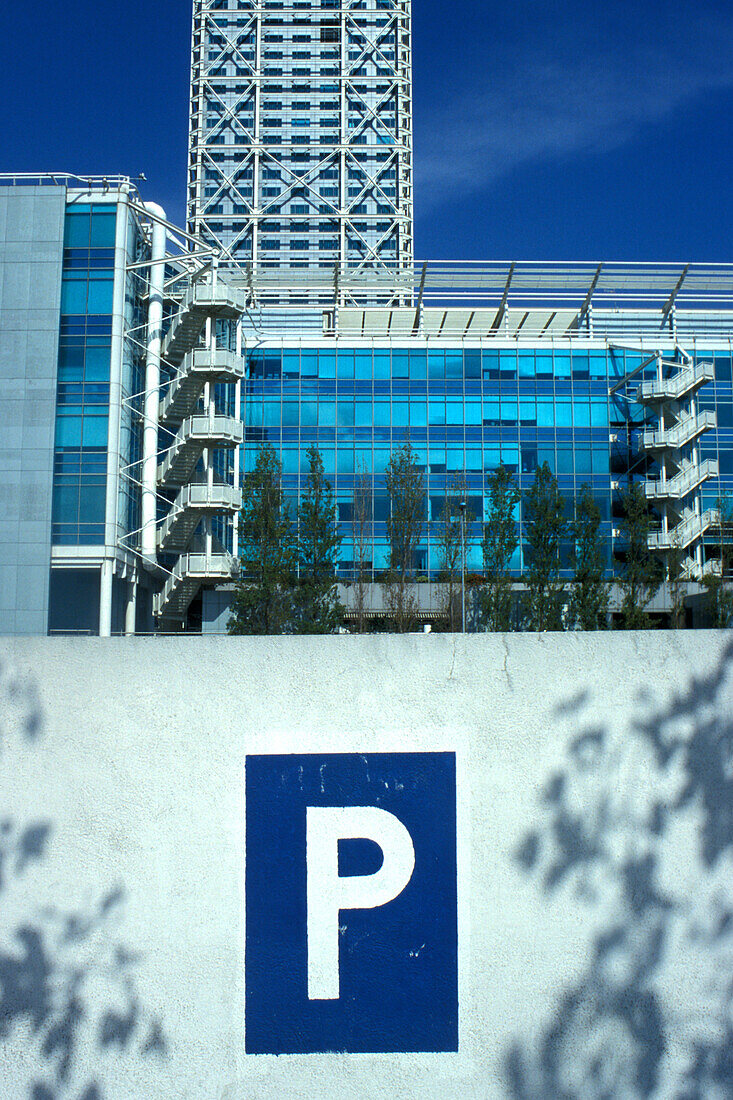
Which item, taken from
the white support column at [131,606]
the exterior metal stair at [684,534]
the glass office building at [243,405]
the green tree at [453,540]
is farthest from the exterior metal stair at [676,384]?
the white support column at [131,606]

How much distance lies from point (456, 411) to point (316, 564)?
504 inches

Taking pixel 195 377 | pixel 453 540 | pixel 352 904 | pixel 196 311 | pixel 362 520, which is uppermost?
pixel 196 311

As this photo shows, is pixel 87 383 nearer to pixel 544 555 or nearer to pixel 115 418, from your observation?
pixel 115 418

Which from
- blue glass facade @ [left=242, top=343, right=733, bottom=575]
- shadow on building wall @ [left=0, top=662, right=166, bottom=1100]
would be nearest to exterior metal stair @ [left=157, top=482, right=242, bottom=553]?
blue glass facade @ [left=242, top=343, right=733, bottom=575]

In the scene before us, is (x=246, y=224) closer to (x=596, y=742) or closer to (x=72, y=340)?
(x=72, y=340)

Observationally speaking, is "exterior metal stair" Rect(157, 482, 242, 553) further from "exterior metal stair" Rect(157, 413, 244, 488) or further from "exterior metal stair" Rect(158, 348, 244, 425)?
"exterior metal stair" Rect(158, 348, 244, 425)

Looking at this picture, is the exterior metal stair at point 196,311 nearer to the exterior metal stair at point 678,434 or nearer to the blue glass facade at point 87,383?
the blue glass facade at point 87,383

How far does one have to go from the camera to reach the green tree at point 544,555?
1478 inches

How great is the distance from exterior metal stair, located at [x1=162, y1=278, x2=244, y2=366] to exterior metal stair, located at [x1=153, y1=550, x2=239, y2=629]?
780 cm

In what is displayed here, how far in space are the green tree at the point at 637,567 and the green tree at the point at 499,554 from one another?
15.1ft

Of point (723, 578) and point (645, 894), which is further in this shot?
point (723, 578)

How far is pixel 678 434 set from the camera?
45.2 metres

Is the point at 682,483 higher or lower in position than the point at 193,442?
higher

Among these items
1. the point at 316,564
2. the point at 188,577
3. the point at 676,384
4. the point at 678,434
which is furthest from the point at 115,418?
the point at 676,384
